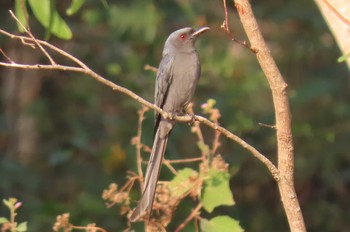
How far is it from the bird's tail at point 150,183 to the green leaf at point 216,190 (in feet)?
0.84

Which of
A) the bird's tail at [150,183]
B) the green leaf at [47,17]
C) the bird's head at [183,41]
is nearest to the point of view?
the bird's tail at [150,183]

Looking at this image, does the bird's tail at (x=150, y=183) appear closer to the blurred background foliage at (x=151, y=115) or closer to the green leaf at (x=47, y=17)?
the green leaf at (x=47, y=17)

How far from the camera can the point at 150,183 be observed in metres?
4.20

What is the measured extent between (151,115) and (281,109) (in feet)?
11.0

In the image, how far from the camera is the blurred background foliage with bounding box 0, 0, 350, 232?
274 inches

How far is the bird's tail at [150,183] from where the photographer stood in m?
4.03

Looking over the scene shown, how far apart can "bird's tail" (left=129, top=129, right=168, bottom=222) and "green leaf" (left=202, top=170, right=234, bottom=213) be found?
0.84 feet

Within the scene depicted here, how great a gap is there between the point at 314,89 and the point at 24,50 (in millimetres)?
2467

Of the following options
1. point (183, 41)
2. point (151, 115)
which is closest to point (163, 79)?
point (183, 41)

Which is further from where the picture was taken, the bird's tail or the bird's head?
the bird's head

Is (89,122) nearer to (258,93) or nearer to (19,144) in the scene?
(19,144)

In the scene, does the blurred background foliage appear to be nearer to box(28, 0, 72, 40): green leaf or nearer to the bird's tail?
the bird's tail

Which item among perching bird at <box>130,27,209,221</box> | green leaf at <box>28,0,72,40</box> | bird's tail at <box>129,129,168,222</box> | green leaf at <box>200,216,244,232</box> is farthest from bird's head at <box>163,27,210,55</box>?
green leaf at <box>200,216,244,232</box>

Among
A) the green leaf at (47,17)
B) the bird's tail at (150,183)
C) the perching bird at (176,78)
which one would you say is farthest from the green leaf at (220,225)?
the green leaf at (47,17)
